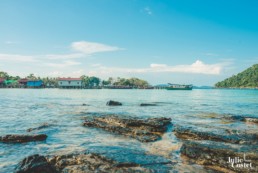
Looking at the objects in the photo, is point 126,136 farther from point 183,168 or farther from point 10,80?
point 10,80

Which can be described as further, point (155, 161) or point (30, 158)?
point (155, 161)

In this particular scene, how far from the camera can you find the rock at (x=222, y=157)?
31.4 feet

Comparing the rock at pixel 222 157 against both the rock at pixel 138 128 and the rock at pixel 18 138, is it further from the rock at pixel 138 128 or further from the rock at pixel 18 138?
the rock at pixel 18 138

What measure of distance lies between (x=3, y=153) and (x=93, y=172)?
5583 millimetres

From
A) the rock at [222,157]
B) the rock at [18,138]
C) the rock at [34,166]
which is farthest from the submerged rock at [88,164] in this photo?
the rock at [18,138]

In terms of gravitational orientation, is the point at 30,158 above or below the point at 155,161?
above

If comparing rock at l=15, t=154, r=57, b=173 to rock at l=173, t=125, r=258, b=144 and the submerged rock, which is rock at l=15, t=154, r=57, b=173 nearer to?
the submerged rock

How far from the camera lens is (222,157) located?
10477mm

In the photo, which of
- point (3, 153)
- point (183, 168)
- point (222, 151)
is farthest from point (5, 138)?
point (222, 151)

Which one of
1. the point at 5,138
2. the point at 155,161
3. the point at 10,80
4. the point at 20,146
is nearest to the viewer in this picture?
the point at 155,161

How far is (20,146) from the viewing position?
12711mm

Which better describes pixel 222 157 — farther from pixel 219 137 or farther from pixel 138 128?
pixel 138 128

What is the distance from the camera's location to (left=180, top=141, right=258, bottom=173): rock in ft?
31.4

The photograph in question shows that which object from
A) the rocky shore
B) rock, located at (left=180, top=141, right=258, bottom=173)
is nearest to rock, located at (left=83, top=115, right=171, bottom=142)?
the rocky shore
